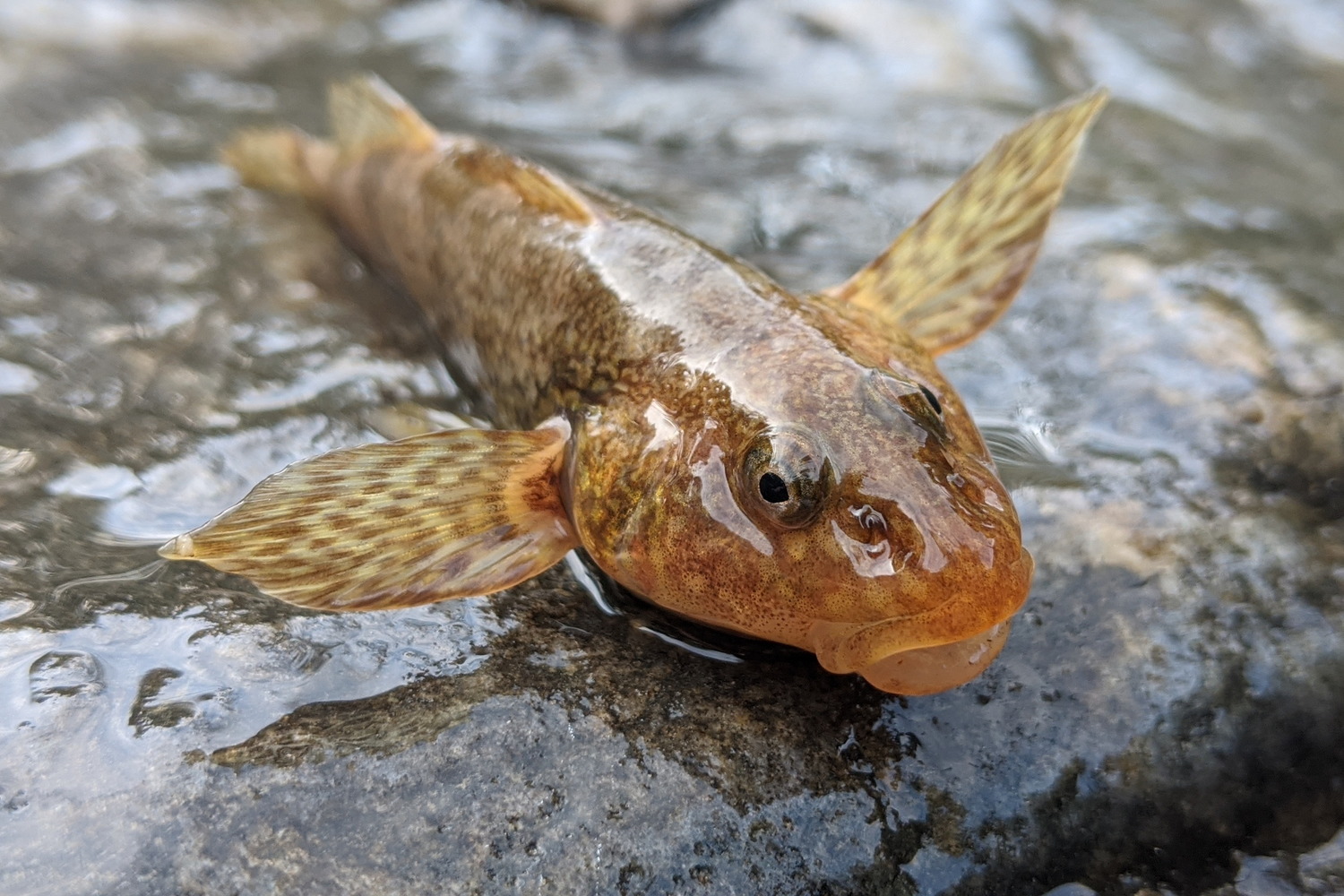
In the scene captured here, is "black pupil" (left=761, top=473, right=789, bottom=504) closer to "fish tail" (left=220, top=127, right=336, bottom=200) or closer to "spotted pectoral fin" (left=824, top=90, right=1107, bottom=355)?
"spotted pectoral fin" (left=824, top=90, right=1107, bottom=355)

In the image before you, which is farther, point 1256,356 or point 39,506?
point 1256,356

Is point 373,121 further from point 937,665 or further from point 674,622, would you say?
point 937,665

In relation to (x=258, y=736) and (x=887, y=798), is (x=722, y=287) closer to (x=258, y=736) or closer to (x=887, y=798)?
(x=887, y=798)

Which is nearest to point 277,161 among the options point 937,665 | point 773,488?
point 773,488

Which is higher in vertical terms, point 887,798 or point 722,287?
point 722,287

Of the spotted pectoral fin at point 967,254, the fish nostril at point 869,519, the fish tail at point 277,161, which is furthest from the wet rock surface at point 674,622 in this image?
the fish nostril at point 869,519

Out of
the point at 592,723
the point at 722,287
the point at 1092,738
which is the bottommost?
the point at 1092,738

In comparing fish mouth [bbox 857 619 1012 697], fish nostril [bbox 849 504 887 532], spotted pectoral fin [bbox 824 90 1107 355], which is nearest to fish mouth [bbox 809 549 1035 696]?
fish mouth [bbox 857 619 1012 697]

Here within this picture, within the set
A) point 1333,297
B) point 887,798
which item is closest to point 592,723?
point 887,798
